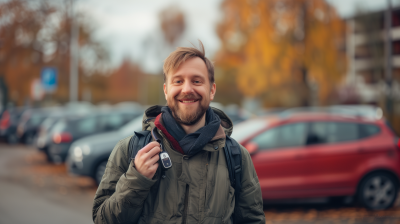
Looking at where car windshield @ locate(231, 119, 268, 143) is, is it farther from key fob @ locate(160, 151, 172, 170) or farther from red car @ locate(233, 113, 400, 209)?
key fob @ locate(160, 151, 172, 170)

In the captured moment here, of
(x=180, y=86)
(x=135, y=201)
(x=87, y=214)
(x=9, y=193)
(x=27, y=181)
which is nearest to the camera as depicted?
(x=135, y=201)

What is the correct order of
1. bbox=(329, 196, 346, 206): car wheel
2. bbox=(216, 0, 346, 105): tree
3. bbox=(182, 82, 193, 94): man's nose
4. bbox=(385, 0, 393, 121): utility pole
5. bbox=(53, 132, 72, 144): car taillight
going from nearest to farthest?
1. bbox=(182, 82, 193, 94): man's nose
2. bbox=(329, 196, 346, 206): car wheel
3. bbox=(53, 132, 72, 144): car taillight
4. bbox=(385, 0, 393, 121): utility pole
5. bbox=(216, 0, 346, 105): tree

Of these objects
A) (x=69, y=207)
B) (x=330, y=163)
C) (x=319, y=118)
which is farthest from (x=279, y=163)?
(x=69, y=207)

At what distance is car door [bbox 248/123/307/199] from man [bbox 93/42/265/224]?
15.1 feet

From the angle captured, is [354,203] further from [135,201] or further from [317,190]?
[135,201]

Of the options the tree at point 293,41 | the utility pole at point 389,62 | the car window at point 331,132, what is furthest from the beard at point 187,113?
the tree at point 293,41

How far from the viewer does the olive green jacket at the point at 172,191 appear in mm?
1901

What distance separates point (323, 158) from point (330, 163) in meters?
0.15

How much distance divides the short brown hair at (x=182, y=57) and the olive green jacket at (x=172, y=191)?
0.31 meters

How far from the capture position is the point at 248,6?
2169 cm

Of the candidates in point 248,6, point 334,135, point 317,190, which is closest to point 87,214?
point 317,190

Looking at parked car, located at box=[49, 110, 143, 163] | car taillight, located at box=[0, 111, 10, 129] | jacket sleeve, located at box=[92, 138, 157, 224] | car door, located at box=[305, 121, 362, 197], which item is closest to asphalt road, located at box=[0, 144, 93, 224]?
parked car, located at box=[49, 110, 143, 163]

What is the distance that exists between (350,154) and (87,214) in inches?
183

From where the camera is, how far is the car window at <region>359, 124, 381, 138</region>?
282 inches
